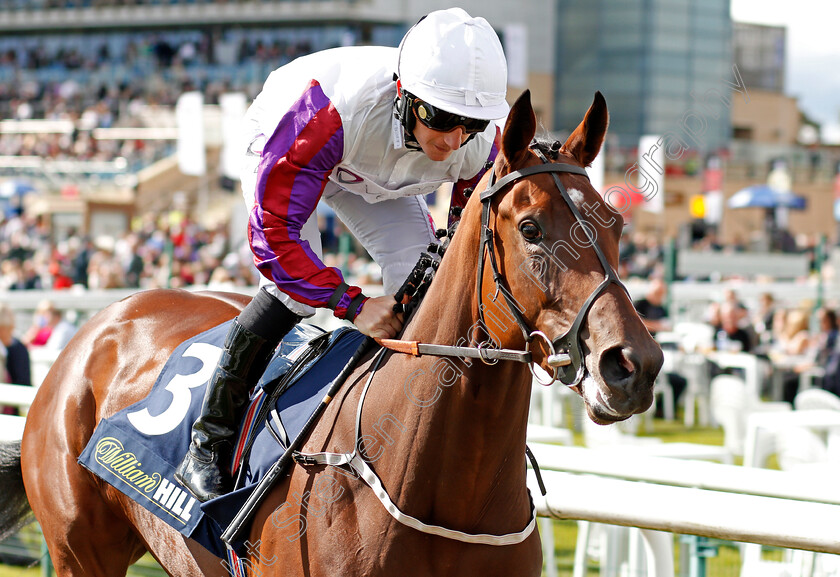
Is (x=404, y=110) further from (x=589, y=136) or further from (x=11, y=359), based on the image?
(x=11, y=359)

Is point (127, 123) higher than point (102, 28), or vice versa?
point (102, 28)

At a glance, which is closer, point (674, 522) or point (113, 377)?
point (674, 522)

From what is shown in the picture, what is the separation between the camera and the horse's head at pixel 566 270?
5.67ft

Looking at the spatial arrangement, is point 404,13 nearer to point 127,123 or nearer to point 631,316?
point 127,123

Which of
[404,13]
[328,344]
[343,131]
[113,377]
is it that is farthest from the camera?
[404,13]

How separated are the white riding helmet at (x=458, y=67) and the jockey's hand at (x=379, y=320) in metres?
0.50

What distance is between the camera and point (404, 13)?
35.4 m

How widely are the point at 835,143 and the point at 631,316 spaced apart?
135 feet

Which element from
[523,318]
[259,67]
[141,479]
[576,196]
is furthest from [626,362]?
[259,67]

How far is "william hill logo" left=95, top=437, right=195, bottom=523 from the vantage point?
8.33 feet

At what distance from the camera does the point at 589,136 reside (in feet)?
6.79

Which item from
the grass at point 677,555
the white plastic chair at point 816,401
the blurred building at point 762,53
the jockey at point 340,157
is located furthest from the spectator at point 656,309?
the blurred building at point 762,53

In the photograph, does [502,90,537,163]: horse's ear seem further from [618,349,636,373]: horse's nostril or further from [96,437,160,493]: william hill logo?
[96,437,160,493]: william hill logo

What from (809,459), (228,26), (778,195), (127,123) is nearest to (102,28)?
(228,26)
